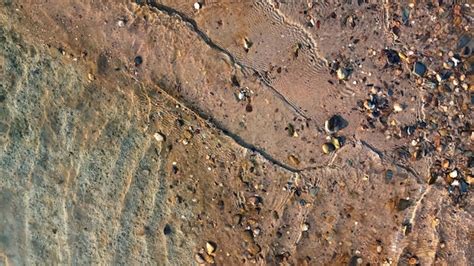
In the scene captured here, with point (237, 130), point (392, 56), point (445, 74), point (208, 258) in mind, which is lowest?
point (208, 258)

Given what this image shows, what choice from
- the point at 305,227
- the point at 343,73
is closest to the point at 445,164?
the point at 343,73

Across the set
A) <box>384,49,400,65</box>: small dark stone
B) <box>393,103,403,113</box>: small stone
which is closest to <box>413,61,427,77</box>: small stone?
<box>384,49,400,65</box>: small dark stone

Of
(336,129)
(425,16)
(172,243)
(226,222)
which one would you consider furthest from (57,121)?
(425,16)

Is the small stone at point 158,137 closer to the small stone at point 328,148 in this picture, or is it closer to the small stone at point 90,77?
the small stone at point 90,77

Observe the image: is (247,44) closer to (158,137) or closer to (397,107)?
(158,137)

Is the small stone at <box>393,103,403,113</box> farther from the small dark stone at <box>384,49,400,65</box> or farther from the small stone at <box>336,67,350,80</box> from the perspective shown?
the small stone at <box>336,67,350,80</box>

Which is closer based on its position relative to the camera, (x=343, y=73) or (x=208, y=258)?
(x=343, y=73)

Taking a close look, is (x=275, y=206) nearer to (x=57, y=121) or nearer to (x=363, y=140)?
(x=363, y=140)

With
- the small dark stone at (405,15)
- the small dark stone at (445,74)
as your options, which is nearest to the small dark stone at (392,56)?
the small dark stone at (405,15)
